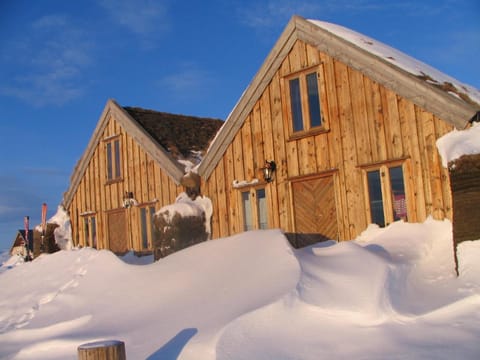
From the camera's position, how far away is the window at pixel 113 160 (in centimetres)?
1823

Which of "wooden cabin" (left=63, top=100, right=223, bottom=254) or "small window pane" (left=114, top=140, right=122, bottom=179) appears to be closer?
"wooden cabin" (left=63, top=100, right=223, bottom=254)

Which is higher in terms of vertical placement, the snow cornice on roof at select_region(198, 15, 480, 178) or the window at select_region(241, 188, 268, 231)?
the snow cornice on roof at select_region(198, 15, 480, 178)

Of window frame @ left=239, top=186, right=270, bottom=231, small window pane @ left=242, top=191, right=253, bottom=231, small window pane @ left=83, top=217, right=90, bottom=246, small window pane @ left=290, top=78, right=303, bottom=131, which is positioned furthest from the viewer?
small window pane @ left=83, top=217, right=90, bottom=246

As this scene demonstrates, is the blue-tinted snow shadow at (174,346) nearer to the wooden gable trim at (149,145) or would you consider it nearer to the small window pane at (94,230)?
the wooden gable trim at (149,145)

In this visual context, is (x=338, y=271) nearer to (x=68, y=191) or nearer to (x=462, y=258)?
(x=462, y=258)

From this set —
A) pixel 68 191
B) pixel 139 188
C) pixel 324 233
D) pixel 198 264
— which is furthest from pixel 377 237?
pixel 68 191

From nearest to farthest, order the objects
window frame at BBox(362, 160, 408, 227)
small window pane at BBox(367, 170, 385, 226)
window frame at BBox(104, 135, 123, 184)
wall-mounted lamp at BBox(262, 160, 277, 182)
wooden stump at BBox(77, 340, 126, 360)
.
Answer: wooden stump at BBox(77, 340, 126, 360) < window frame at BBox(362, 160, 408, 227) < small window pane at BBox(367, 170, 385, 226) < wall-mounted lamp at BBox(262, 160, 277, 182) < window frame at BBox(104, 135, 123, 184)

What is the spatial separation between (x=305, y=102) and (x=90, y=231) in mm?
10593

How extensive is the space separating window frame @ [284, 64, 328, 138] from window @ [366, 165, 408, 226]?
1.69 m

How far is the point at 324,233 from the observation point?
39.1 ft

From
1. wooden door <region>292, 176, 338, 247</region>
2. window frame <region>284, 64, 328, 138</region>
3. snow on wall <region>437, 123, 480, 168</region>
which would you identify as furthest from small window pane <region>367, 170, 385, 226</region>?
snow on wall <region>437, 123, 480, 168</region>

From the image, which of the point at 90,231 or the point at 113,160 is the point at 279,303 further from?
the point at 90,231

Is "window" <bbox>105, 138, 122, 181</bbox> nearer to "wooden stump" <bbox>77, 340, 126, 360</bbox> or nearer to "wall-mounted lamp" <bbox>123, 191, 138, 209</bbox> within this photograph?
"wall-mounted lamp" <bbox>123, 191, 138, 209</bbox>

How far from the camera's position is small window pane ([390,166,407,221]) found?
34.9ft
